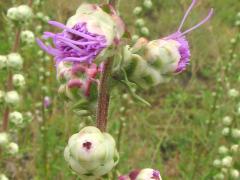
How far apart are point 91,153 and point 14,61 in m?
1.25

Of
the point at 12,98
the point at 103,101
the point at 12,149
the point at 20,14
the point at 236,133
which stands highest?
the point at 20,14

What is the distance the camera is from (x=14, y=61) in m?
2.43

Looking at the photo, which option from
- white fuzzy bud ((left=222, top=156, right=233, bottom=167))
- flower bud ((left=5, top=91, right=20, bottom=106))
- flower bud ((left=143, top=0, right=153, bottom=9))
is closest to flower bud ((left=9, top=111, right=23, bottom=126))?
flower bud ((left=5, top=91, right=20, bottom=106))

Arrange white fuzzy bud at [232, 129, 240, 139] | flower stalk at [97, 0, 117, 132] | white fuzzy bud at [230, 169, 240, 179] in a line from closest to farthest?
flower stalk at [97, 0, 117, 132] < white fuzzy bud at [230, 169, 240, 179] < white fuzzy bud at [232, 129, 240, 139]

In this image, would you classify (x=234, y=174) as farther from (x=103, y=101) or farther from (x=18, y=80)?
(x=103, y=101)

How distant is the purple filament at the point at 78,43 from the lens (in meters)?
1.22

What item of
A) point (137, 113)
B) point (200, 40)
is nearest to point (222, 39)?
point (200, 40)

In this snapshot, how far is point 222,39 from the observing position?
20.2ft

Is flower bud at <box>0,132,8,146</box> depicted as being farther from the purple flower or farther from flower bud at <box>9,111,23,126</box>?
the purple flower

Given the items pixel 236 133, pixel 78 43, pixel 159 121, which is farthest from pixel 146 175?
pixel 159 121

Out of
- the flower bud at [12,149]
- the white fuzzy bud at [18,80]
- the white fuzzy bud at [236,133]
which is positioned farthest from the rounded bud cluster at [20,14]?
the white fuzzy bud at [236,133]

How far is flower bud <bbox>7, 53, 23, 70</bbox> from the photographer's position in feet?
7.96

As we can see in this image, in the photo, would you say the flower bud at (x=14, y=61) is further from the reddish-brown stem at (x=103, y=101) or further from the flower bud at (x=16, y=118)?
the reddish-brown stem at (x=103, y=101)

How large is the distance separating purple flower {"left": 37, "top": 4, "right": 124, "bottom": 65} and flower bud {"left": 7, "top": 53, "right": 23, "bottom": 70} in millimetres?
1163
